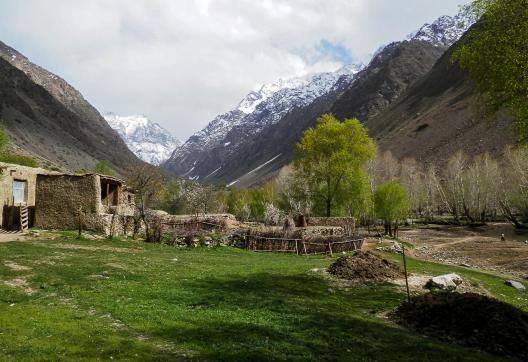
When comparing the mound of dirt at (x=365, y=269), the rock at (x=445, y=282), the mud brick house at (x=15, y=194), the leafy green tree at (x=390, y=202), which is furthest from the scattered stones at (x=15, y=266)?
the leafy green tree at (x=390, y=202)

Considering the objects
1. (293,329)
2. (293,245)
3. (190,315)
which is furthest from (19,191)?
(293,329)

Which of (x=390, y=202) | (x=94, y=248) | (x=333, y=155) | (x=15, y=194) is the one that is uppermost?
(x=333, y=155)

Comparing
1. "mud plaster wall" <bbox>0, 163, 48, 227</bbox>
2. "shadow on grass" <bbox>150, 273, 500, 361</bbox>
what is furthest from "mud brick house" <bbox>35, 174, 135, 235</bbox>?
"shadow on grass" <bbox>150, 273, 500, 361</bbox>

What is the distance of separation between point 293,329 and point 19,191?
106 feet

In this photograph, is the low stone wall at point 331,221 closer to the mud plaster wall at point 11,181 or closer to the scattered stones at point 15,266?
the mud plaster wall at point 11,181

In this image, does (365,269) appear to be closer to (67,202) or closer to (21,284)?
(21,284)

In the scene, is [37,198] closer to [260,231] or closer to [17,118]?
[260,231]

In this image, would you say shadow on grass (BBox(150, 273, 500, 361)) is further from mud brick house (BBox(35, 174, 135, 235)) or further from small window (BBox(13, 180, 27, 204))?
small window (BBox(13, 180, 27, 204))

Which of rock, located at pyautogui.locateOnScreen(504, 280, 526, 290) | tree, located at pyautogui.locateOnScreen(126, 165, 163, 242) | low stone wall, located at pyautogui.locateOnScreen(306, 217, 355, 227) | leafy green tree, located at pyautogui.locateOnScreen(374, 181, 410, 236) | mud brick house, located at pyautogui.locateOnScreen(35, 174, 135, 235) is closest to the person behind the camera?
rock, located at pyautogui.locateOnScreen(504, 280, 526, 290)

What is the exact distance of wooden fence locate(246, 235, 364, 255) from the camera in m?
38.1

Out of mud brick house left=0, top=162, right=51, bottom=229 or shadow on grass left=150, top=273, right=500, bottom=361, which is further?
mud brick house left=0, top=162, right=51, bottom=229

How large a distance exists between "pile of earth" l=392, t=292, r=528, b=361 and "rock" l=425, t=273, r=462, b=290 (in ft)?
16.4

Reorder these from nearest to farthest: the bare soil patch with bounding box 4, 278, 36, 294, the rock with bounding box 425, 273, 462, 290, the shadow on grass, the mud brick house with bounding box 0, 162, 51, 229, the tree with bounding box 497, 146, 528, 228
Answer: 1. the shadow on grass
2. the bare soil patch with bounding box 4, 278, 36, 294
3. the rock with bounding box 425, 273, 462, 290
4. the mud brick house with bounding box 0, 162, 51, 229
5. the tree with bounding box 497, 146, 528, 228

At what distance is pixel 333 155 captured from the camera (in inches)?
2226
